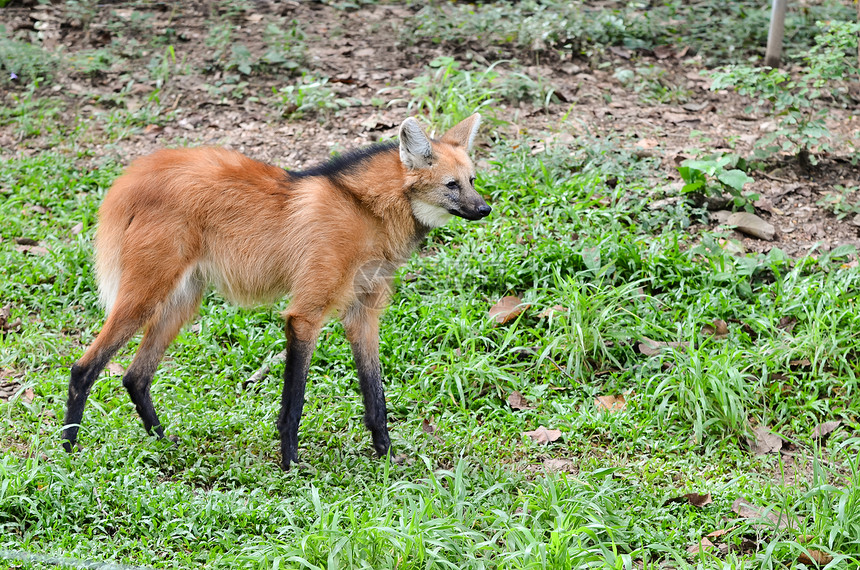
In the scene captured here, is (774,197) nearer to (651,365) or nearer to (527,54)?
(651,365)

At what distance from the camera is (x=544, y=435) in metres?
3.59

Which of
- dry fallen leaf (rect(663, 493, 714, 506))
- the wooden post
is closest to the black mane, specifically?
dry fallen leaf (rect(663, 493, 714, 506))

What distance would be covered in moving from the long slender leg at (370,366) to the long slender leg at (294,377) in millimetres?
269

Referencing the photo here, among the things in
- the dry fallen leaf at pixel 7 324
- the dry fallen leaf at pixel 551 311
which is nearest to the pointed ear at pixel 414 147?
the dry fallen leaf at pixel 551 311

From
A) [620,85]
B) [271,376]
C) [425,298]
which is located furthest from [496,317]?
[620,85]

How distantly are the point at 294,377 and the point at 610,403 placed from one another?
1.50 metres

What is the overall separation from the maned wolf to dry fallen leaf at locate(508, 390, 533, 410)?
663 mm

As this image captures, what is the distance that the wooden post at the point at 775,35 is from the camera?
609cm

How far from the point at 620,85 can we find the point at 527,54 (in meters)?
0.82

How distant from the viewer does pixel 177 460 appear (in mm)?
3322

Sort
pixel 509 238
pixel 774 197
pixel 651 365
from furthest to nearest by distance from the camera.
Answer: pixel 774 197 → pixel 509 238 → pixel 651 365

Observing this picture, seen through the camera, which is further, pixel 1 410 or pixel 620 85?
pixel 620 85

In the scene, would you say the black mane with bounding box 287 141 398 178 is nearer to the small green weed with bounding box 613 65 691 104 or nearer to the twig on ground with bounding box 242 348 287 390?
the twig on ground with bounding box 242 348 287 390

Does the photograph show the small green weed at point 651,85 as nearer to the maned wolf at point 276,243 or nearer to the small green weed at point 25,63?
the maned wolf at point 276,243
